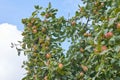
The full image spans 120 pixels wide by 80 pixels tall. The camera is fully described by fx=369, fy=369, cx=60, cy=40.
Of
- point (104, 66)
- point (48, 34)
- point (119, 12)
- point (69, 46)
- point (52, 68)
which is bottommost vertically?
point (104, 66)

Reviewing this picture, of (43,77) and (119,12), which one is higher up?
(43,77)

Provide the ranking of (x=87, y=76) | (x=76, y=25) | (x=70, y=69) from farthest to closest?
1. (x=76, y=25)
2. (x=70, y=69)
3. (x=87, y=76)

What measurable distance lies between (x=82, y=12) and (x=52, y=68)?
219 cm

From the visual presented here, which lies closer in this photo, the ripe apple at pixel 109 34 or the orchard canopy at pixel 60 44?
the ripe apple at pixel 109 34

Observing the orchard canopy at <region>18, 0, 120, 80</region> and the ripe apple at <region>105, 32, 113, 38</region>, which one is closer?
the ripe apple at <region>105, 32, 113, 38</region>

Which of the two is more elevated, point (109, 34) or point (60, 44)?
point (60, 44)

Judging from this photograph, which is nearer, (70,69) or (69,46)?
(70,69)

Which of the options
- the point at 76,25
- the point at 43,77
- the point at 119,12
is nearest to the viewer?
the point at 119,12

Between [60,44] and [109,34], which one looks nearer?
[109,34]

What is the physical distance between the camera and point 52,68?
6824mm

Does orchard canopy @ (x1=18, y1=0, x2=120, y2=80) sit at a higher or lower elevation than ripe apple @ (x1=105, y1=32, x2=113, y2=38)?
higher

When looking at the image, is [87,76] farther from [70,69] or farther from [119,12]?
[119,12]

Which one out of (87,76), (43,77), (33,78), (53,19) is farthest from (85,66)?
(53,19)

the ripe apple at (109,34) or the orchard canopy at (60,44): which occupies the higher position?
the orchard canopy at (60,44)
